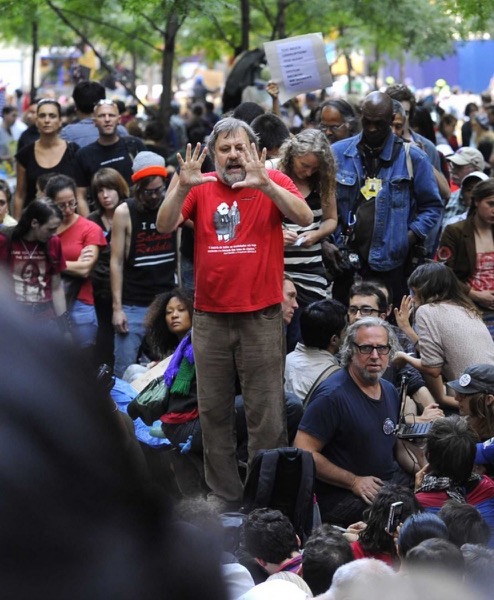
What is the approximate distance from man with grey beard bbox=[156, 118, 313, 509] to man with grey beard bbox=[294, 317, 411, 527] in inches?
9.6

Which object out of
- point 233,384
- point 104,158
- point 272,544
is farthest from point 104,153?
point 272,544

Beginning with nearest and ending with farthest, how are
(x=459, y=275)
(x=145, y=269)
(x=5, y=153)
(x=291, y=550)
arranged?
(x=291, y=550) < (x=459, y=275) < (x=145, y=269) < (x=5, y=153)

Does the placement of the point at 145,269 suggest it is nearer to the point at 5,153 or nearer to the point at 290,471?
the point at 290,471

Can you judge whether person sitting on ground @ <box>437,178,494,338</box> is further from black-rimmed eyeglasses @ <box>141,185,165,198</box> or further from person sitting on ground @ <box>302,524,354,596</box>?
person sitting on ground @ <box>302,524,354,596</box>

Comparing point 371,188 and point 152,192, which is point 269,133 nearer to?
point 371,188

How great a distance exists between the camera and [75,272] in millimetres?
8836

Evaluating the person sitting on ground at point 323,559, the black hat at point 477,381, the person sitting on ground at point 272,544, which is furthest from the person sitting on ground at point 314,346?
the person sitting on ground at point 323,559

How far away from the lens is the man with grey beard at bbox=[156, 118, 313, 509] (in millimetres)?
6225

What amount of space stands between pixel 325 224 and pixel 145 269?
196 cm

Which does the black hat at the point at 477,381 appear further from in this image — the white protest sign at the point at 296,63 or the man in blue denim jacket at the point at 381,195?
the white protest sign at the point at 296,63

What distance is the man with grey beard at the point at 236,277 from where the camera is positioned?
20.4 ft

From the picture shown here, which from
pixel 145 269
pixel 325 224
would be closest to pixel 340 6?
pixel 145 269

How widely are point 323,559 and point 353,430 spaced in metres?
1.54

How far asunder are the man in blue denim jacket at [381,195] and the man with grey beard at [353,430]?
169cm
